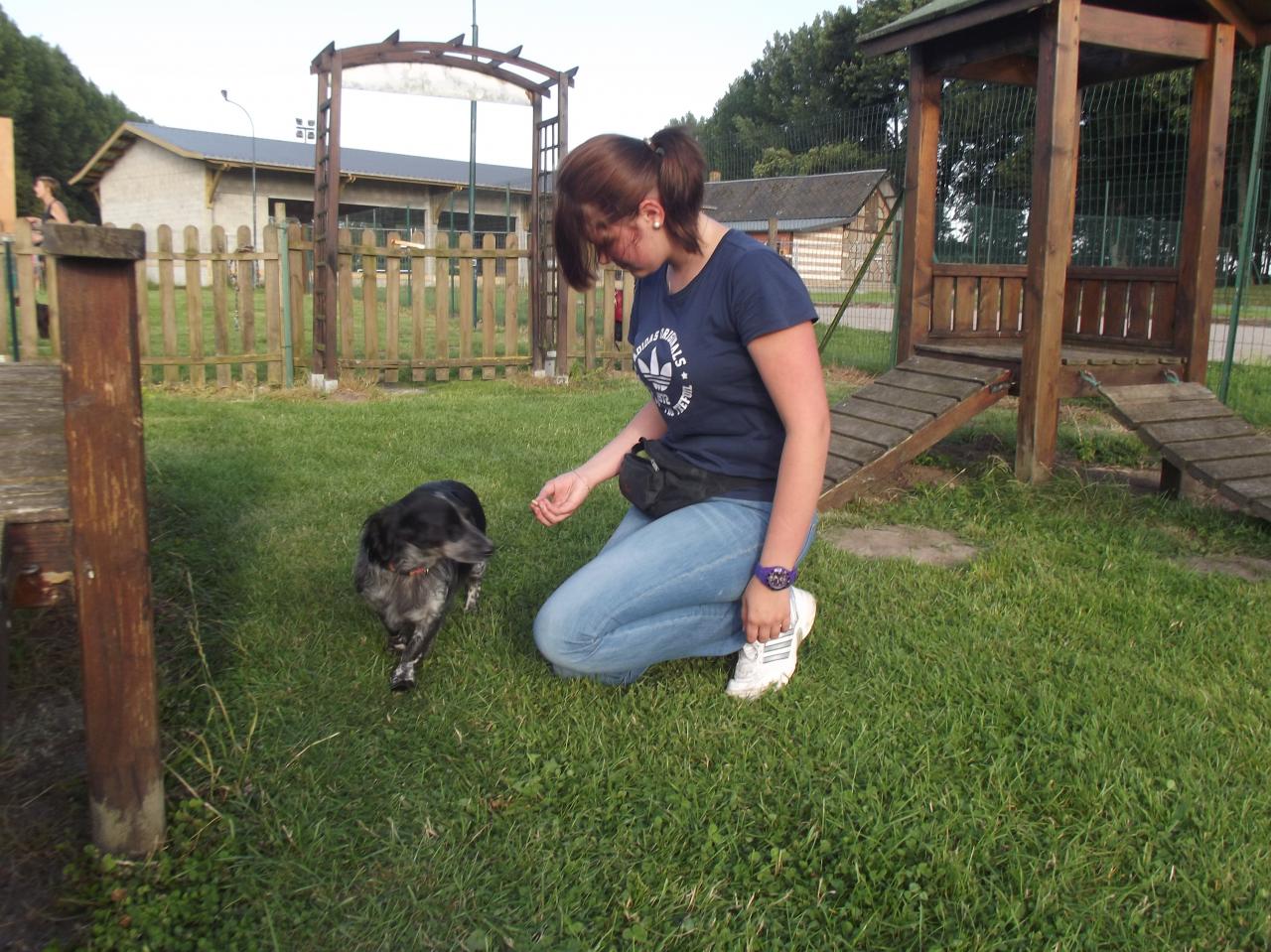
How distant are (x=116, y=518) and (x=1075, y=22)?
5.53 meters

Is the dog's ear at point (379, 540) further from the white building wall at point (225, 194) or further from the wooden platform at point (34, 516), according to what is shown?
the white building wall at point (225, 194)

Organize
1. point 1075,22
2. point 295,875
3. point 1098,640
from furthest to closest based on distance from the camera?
1. point 1075,22
2. point 1098,640
3. point 295,875

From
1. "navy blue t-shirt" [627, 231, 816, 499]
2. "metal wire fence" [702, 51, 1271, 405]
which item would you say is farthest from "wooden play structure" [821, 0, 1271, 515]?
"navy blue t-shirt" [627, 231, 816, 499]

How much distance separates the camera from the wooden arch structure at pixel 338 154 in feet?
31.1

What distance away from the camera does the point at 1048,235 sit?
5613 mm

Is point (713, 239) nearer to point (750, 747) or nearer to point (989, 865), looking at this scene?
point (750, 747)

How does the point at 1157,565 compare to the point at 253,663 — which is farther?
the point at 1157,565

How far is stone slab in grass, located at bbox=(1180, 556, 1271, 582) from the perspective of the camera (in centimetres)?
428

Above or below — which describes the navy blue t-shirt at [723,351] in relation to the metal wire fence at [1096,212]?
below

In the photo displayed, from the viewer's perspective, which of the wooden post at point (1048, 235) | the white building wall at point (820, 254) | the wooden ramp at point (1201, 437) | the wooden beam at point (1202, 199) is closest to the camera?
the wooden ramp at point (1201, 437)

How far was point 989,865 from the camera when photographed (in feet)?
7.30

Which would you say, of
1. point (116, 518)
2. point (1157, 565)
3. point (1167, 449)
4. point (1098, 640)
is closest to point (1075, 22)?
point (1167, 449)

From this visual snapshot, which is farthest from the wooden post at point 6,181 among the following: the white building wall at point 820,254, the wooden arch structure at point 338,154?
the white building wall at point 820,254

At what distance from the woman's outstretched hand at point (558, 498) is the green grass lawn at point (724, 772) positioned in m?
0.42
